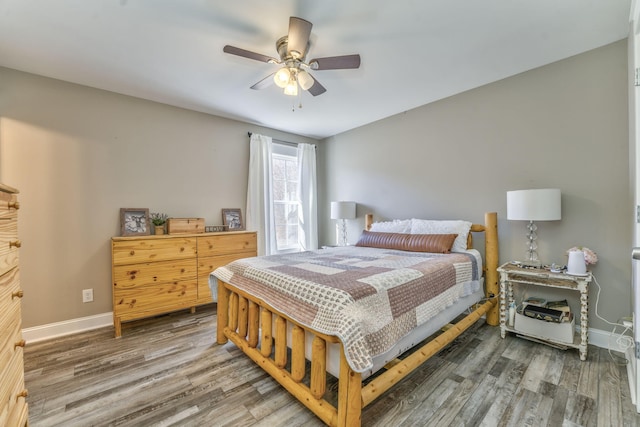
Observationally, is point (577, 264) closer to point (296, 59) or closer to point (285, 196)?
point (296, 59)

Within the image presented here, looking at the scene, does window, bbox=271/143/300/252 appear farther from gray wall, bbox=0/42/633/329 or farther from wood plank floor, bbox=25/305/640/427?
wood plank floor, bbox=25/305/640/427

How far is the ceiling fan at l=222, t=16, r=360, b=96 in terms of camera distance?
5.61ft

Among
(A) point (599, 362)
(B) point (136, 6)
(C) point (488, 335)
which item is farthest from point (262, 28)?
(A) point (599, 362)

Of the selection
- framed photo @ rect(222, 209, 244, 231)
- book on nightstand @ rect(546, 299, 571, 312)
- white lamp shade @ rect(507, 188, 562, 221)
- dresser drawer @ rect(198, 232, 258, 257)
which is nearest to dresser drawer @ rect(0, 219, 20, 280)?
dresser drawer @ rect(198, 232, 258, 257)

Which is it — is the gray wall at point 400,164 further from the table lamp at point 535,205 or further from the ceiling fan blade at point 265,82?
the ceiling fan blade at point 265,82

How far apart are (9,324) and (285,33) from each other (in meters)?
2.21

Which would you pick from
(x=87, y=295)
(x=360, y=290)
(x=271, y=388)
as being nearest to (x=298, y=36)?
(x=360, y=290)

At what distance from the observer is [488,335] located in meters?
2.50

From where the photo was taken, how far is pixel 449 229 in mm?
2889

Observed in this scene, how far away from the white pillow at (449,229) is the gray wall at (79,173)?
9.03 ft

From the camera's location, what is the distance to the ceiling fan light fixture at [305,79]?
2.03 metres

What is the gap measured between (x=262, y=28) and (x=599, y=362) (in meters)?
3.51

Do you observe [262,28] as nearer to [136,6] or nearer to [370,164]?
[136,6]

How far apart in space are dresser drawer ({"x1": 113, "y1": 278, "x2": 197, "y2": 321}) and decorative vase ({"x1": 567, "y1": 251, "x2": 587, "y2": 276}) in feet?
11.5
